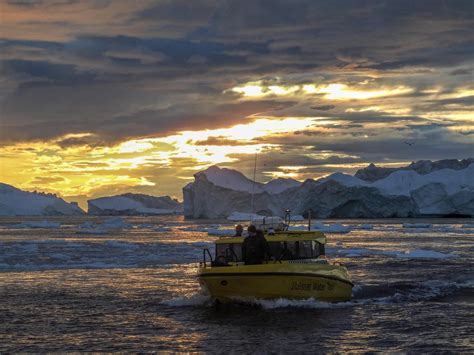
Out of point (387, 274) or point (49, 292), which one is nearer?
point (49, 292)

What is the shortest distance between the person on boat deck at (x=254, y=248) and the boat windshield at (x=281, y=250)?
0.64m

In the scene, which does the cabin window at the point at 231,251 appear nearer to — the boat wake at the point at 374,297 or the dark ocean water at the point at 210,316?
the boat wake at the point at 374,297

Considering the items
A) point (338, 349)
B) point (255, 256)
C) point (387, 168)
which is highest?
point (387, 168)

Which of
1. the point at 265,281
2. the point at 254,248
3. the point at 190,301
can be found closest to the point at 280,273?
the point at 265,281

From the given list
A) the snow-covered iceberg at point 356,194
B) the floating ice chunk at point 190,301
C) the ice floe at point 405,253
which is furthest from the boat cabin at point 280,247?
the snow-covered iceberg at point 356,194

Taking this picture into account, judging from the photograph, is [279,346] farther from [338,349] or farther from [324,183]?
[324,183]

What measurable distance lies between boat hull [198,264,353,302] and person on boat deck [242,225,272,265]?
18.8 inches

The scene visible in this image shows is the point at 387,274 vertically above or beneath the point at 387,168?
beneath

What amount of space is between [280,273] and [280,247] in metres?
1.27

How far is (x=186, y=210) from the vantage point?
162500 millimetres

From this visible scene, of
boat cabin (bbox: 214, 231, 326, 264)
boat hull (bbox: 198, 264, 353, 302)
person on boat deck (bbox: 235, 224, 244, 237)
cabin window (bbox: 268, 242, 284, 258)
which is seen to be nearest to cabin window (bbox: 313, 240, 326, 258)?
boat cabin (bbox: 214, 231, 326, 264)

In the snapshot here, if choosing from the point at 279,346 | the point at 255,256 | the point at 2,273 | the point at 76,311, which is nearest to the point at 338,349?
the point at 279,346

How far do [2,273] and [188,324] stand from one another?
14.6m

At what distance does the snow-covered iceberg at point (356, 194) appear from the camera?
120875mm
